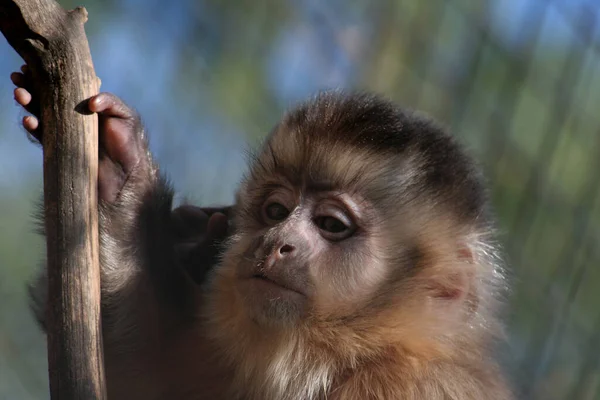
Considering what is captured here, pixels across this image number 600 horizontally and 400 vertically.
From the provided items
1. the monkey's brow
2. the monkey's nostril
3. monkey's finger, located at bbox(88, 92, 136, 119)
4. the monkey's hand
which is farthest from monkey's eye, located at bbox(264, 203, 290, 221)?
monkey's finger, located at bbox(88, 92, 136, 119)

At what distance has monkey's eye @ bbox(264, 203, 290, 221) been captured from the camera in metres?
3.00

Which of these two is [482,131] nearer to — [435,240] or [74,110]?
[435,240]

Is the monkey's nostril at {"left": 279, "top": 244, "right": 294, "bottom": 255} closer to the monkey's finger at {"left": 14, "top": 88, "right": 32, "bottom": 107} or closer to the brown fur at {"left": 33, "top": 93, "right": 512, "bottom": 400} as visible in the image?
the brown fur at {"left": 33, "top": 93, "right": 512, "bottom": 400}

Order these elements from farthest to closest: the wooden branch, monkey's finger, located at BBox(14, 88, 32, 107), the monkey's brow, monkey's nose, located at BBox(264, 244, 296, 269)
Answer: the monkey's brow → monkey's nose, located at BBox(264, 244, 296, 269) → monkey's finger, located at BBox(14, 88, 32, 107) → the wooden branch

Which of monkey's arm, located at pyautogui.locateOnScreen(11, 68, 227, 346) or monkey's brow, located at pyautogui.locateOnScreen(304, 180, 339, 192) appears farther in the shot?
monkey's brow, located at pyautogui.locateOnScreen(304, 180, 339, 192)

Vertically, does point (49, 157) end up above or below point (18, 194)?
above

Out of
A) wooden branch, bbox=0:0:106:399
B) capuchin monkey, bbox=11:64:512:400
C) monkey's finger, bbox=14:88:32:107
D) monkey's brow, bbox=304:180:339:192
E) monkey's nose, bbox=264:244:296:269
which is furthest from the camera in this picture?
monkey's brow, bbox=304:180:339:192

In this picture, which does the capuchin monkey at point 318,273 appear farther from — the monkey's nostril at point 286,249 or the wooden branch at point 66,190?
the wooden branch at point 66,190

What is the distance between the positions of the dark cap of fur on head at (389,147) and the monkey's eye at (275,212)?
14cm

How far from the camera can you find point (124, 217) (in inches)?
115

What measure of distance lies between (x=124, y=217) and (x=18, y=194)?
2934mm

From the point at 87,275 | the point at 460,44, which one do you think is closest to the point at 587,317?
the point at 460,44

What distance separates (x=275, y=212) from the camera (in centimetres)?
302

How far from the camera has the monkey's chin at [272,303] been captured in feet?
8.96
